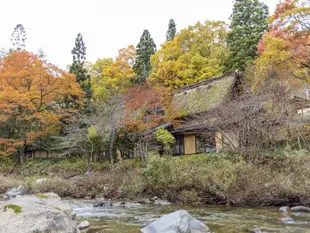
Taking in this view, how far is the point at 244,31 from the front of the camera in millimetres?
29422

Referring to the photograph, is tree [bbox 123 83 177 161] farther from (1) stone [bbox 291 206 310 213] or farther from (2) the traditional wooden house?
(1) stone [bbox 291 206 310 213]

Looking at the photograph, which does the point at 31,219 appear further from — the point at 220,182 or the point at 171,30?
the point at 171,30

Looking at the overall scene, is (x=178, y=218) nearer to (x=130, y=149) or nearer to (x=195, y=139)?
(x=195, y=139)

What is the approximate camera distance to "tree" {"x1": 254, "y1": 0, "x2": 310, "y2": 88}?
590 inches

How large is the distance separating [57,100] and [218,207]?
19478mm

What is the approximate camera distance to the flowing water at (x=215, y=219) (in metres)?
6.48

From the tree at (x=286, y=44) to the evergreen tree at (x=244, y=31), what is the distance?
10.8 metres

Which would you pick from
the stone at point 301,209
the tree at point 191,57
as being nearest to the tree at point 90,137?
the tree at point 191,57

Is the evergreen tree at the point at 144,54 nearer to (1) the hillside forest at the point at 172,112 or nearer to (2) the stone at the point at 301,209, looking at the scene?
(1) the hillside forest at the point at 172,112

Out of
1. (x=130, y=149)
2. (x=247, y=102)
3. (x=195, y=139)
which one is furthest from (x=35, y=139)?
(x=247, y=102)

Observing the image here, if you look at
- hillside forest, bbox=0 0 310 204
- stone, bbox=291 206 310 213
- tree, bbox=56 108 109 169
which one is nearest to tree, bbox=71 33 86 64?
hillside forest, bbox=0 0 310 204

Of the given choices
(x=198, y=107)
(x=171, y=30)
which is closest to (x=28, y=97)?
(x=198, y=107)

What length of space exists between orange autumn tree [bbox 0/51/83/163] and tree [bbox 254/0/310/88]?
1474 centimetres

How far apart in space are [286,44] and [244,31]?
1528cm
